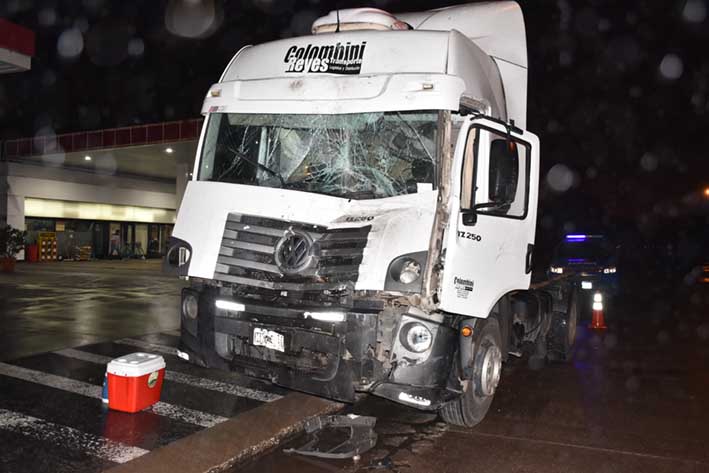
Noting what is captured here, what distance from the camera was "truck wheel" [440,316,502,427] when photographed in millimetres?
5633

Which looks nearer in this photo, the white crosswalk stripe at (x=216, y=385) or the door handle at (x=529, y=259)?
the door handle at (x=529, y=259)

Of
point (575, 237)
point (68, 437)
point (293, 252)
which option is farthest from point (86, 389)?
point (575, 237)

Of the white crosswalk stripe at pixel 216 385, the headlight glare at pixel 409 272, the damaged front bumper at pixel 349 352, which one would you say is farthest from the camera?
the white crosswalk stripe at pixel 216 385

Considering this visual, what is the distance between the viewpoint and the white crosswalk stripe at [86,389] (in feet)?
19.8

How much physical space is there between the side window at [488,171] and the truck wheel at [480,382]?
115cm

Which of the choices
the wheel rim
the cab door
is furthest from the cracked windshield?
the wheel rim

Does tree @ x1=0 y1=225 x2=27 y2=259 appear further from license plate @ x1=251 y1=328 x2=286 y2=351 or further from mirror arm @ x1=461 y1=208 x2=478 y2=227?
mirror arm @ x1=461 y1=208 x2=478 y2=227

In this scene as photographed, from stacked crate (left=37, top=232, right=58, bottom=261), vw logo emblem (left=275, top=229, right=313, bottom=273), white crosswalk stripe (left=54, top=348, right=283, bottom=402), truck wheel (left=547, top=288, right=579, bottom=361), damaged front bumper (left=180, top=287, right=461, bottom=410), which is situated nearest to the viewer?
damaged front bumper (left=180, top=287, right=461, bottom=410)

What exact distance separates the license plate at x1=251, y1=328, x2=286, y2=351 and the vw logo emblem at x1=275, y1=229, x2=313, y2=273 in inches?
21.1

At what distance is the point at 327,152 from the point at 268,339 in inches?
69.6

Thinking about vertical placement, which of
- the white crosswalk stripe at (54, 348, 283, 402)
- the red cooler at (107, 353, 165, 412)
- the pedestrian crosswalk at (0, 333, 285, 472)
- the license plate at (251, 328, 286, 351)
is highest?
the license plate at (251, 328, 286, 351)

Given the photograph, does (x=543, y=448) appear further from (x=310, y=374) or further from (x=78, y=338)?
(x=78, y=338)

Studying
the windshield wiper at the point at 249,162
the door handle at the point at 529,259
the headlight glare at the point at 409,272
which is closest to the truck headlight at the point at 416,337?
the headlight glare at the point at 409,272

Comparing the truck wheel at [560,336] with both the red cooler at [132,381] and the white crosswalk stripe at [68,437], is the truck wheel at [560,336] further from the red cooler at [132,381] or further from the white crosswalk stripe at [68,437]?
the white crosswalk stripe at [68,437]
